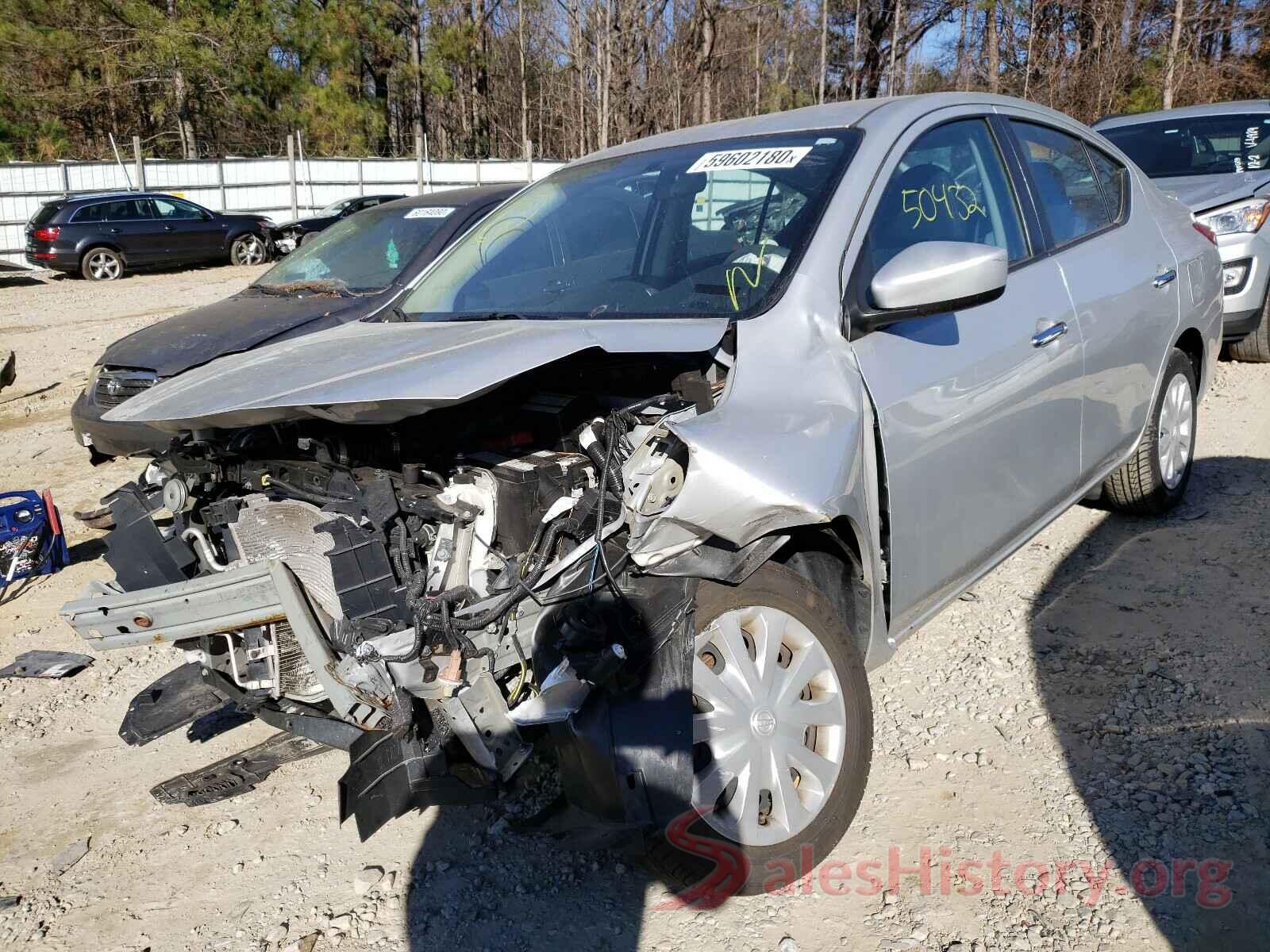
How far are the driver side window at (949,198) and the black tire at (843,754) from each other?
0.97 m

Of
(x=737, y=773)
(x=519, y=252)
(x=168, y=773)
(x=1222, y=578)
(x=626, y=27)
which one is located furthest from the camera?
(x=626, y=27)

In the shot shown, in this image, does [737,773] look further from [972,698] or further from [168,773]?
[168,773]

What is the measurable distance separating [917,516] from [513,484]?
43.6 inches

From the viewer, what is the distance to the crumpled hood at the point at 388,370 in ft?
7.79

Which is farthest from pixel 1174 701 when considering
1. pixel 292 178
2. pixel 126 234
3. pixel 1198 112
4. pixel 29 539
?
pixel 292 178

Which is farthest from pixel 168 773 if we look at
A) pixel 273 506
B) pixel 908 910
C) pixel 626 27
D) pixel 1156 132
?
pixel 626 27

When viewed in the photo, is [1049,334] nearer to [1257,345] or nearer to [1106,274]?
[1106,274]

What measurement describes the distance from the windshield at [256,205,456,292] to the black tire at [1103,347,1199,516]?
462 cm

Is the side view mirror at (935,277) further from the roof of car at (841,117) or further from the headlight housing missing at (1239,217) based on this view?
the headlight housing missing at (1239,217)

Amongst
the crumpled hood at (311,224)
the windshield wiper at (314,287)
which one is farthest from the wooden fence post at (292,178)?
the windshield wiper at (314,287)

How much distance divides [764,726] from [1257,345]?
270 inches

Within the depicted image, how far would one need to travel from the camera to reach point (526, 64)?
35.6 metres

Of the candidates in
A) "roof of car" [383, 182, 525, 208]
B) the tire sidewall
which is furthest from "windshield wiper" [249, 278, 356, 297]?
the tire sidewall

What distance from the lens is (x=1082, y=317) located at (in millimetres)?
3518
